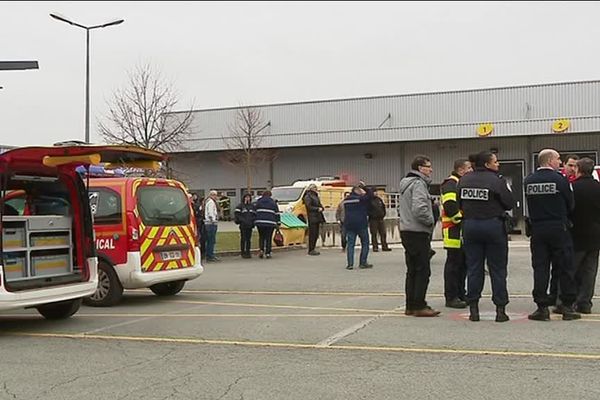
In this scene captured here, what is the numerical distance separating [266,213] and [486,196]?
10.3m

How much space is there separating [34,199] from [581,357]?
254 inches

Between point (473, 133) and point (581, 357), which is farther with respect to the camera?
point (473, 133)

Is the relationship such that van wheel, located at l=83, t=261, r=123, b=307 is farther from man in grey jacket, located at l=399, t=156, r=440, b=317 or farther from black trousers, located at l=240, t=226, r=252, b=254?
black trousers, located at l=240, t=226, r=252, b=254

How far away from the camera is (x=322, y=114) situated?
46.6m

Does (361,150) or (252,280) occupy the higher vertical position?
(361,150)

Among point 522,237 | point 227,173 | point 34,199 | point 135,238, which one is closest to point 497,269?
point 135,238

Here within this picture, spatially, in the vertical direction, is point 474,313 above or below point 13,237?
below

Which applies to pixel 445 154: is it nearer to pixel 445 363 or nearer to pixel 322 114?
pixel 322 114

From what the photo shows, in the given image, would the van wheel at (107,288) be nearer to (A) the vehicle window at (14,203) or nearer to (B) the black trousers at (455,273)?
(A) the vehicle window at (14,203)

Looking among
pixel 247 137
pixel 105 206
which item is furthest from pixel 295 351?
pixel 247 137

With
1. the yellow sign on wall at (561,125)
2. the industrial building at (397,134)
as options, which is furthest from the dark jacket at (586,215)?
the yellow sign on wall at (561,125)

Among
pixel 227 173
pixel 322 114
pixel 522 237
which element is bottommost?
pixel 522 237

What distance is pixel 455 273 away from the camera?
960 cm

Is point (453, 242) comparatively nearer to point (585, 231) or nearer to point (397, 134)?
point (585, 231)
